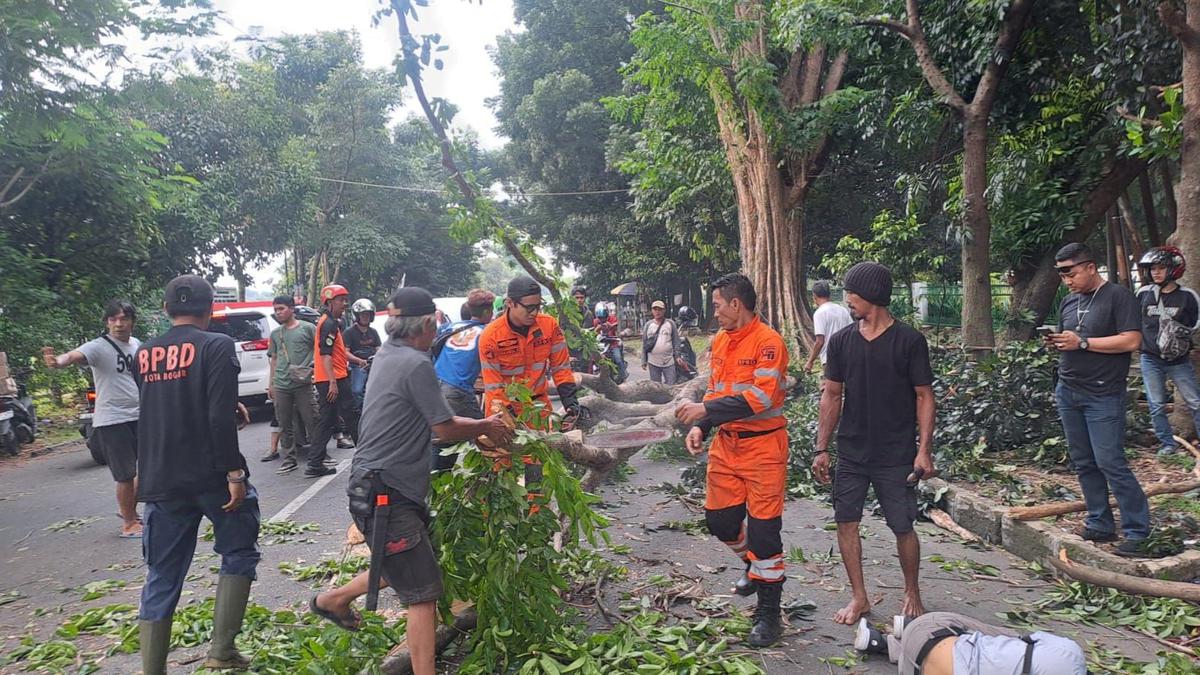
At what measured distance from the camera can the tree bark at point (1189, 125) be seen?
6145 millimetres

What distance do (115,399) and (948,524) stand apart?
644 centimetres

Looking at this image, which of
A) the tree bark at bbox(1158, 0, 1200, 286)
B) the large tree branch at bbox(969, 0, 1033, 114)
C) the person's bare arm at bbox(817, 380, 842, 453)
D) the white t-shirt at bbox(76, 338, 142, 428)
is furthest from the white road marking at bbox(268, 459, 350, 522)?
the large tree branch at bbox(969, 0, 1033, 114)

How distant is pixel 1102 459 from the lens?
450cm

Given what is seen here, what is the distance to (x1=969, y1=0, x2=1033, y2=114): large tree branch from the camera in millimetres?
8422

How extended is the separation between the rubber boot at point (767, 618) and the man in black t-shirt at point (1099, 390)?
2.20m

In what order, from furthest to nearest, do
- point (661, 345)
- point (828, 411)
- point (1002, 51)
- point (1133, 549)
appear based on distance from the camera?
point (661, 345), point (1002, 51), point (1133, 549), point (828, 411)

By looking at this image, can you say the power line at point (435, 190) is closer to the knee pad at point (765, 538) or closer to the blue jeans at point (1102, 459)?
the blue jeans at point (1102, 459)

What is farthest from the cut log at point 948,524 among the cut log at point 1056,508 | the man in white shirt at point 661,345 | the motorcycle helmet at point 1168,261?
the man in white shirt at point 661,345

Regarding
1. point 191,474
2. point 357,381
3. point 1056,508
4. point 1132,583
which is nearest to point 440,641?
point 191,474

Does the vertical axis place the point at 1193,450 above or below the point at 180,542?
below

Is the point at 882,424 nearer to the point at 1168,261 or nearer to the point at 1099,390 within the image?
the point at 1099,390

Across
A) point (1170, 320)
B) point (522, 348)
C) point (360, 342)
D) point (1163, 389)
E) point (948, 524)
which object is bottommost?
point (948, 524)

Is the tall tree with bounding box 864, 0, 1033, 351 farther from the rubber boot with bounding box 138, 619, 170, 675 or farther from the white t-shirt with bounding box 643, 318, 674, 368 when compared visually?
the rubber boot with bounding box 138, 619, 170, 675

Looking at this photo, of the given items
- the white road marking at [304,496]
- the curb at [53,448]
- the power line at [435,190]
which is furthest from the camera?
the power line at [435,190]
